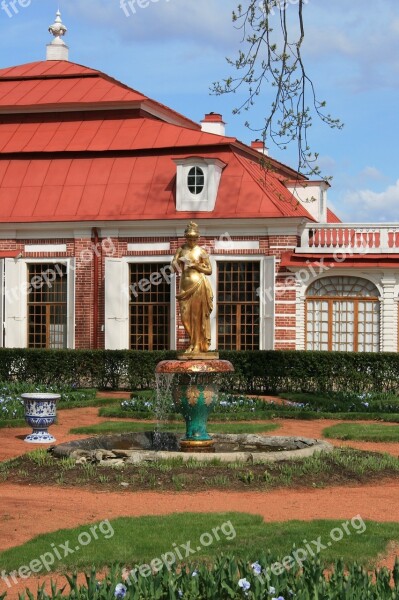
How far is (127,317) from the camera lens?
93.5ft

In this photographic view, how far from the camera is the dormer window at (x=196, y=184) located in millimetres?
27922

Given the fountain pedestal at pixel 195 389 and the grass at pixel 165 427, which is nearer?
the fountain pedestal at pixel 195 389

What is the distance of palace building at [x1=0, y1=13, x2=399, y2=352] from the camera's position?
1080 inches

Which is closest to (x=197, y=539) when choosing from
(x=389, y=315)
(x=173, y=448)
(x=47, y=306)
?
(x=173, y=448)

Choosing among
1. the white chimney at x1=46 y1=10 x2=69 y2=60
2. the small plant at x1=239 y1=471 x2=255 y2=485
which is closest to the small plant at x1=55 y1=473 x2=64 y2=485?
the small plant at x1=239 y1=471 x2=255 y2=485

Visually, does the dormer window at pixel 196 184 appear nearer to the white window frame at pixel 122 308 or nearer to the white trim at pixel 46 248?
the white window frame at pixel 122 308

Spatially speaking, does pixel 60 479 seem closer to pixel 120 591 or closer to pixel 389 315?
pixel 120 591

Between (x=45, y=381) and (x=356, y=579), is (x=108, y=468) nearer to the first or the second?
(x=356, y=579)

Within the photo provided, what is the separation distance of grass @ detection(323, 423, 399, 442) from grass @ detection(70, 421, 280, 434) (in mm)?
998

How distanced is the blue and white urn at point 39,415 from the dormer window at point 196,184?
42.3ft

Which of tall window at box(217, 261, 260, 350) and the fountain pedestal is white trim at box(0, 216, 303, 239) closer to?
tall window at box(217, 261, 260, 350)

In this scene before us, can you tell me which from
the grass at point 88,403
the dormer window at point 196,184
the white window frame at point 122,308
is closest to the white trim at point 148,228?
the dormer window at point 196,184

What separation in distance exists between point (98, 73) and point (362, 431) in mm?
18433

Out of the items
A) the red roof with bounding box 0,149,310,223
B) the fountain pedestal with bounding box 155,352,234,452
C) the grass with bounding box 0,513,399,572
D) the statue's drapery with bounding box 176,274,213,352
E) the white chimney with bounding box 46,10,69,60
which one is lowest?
the grass with bounding box 0,513,399,572
